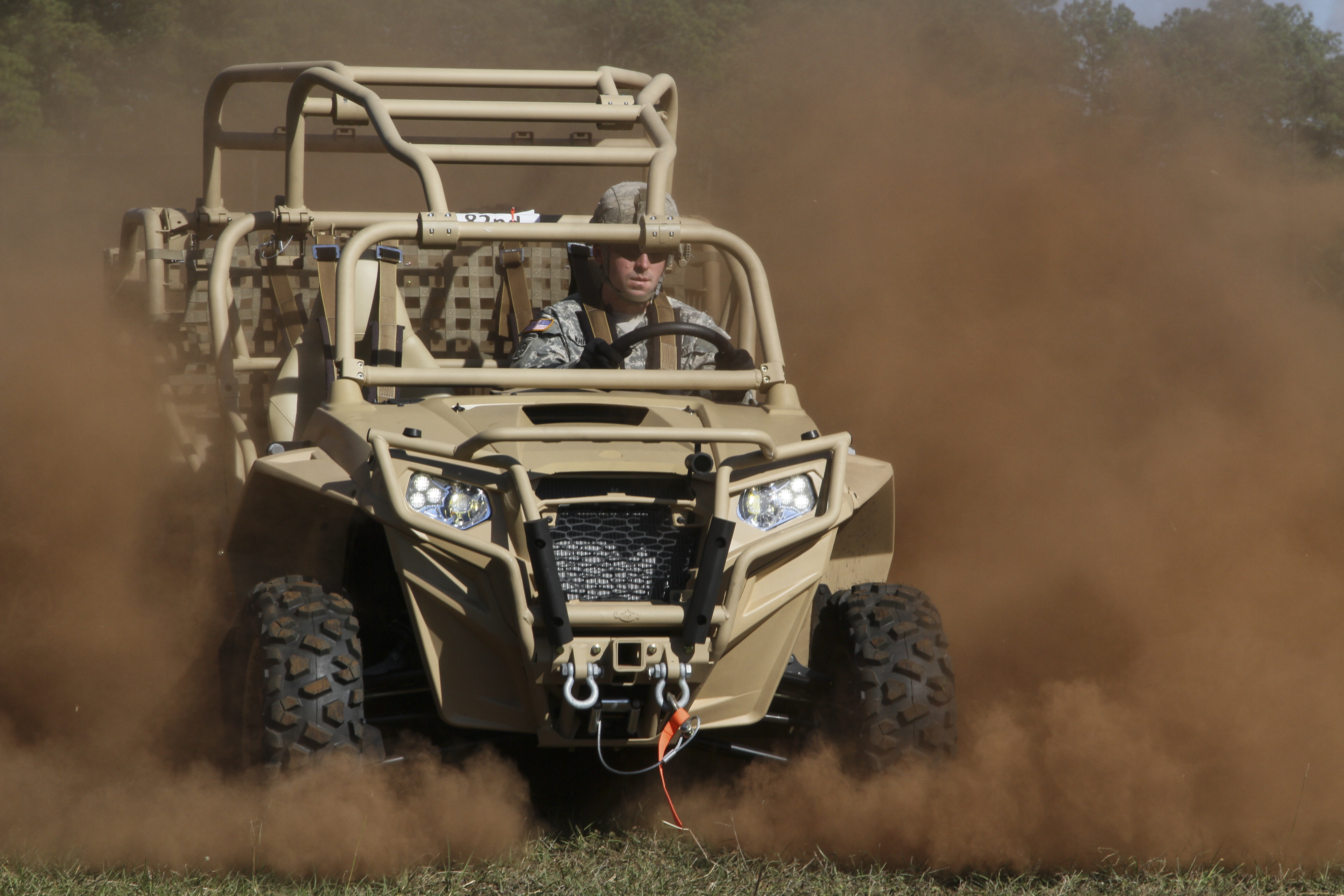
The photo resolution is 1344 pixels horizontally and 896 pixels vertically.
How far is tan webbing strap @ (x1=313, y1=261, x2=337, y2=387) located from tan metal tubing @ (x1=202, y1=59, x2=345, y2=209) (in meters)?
0.93

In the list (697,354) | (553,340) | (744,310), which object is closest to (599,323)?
(553,340)

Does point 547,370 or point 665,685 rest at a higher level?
point 547,370

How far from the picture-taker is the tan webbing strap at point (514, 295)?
596 cm

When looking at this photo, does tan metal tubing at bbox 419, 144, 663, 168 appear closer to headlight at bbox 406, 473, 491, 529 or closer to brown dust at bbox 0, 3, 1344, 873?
headlight at bbox 406, 473, 491, 529

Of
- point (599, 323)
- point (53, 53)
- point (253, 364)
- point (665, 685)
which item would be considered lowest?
point (665, 685)

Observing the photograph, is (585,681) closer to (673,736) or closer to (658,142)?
(673,736)

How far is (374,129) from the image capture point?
5.29 m

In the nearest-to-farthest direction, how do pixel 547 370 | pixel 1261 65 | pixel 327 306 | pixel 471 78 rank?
pixel 547 370 → pixel 327 306 → pixel 471 78 → pixel 1261 65

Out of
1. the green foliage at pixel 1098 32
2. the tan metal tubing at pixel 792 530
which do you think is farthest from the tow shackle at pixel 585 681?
the green foliage at pixel 1098 32

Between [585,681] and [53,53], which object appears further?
[53,53]

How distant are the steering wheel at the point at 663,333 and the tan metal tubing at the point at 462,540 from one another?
3.49 ft

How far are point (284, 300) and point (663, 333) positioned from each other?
212 cm

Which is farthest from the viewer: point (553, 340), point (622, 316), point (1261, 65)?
point (1261, 65)

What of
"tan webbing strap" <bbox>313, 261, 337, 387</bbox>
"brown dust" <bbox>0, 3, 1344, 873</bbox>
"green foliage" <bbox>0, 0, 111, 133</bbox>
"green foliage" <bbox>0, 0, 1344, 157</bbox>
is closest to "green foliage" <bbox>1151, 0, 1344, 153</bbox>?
"green foliage" <bbox>0, 0, 1344, 157</bbox>
